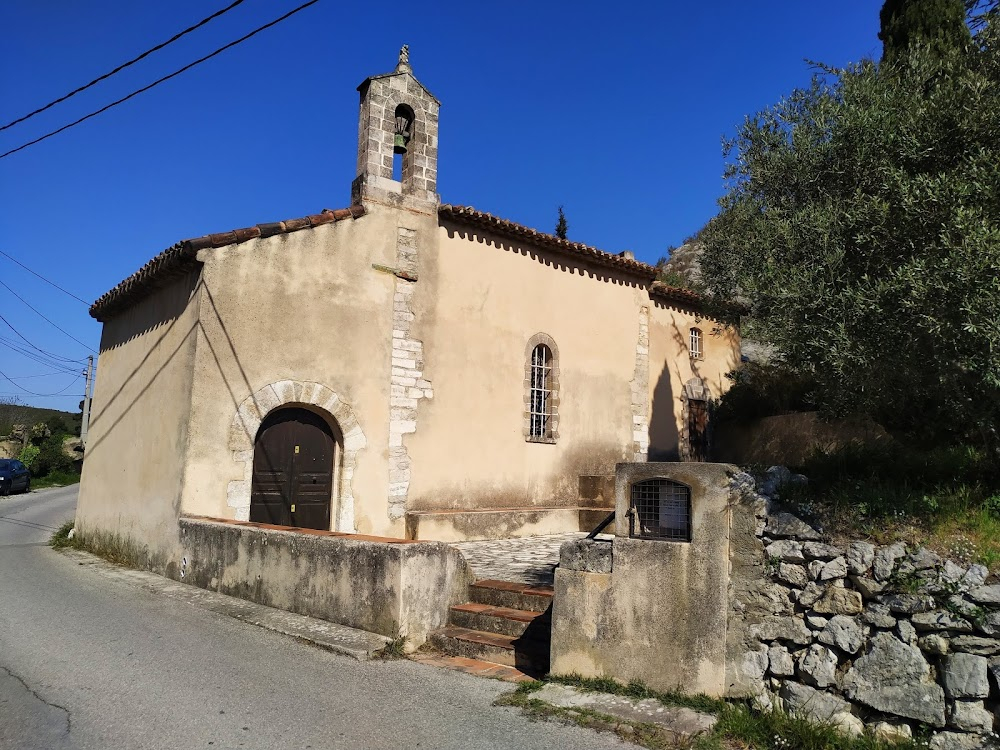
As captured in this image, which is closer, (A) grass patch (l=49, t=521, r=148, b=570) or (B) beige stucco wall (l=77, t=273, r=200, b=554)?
(B) beige stucco wall (l=77, t=273, r=200, b=554)

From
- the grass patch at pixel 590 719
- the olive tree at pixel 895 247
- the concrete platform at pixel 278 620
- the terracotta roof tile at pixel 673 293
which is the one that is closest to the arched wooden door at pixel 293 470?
the concrete platform at pixel 278 620

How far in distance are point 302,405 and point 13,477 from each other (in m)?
22.5

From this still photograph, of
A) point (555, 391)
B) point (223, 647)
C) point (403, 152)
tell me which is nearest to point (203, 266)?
point (403, 152)

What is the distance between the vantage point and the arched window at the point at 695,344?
54.4 feet

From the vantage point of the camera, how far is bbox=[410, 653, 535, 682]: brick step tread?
5.61m

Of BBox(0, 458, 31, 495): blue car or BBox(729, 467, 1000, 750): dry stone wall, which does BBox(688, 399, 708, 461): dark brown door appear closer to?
BBox(729, 467, 1000, 750): dry stone wall

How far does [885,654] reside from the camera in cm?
419

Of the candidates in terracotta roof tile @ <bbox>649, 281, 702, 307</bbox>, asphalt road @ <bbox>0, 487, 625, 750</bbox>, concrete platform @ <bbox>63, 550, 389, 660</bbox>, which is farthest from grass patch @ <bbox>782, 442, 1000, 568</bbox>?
terracotta roof tile @ <bbox>649, 281, 702, 307</bbox>

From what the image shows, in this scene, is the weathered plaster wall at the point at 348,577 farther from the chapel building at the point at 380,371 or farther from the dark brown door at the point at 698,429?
the dark brown door at the point at 698,429

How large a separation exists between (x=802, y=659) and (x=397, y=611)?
10.7 feet

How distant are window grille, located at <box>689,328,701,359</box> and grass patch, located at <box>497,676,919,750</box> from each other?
12465mm

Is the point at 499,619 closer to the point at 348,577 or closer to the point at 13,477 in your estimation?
the point at 348,577

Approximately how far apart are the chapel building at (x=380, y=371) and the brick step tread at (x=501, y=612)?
4195 mm

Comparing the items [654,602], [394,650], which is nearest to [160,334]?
[394,650]
